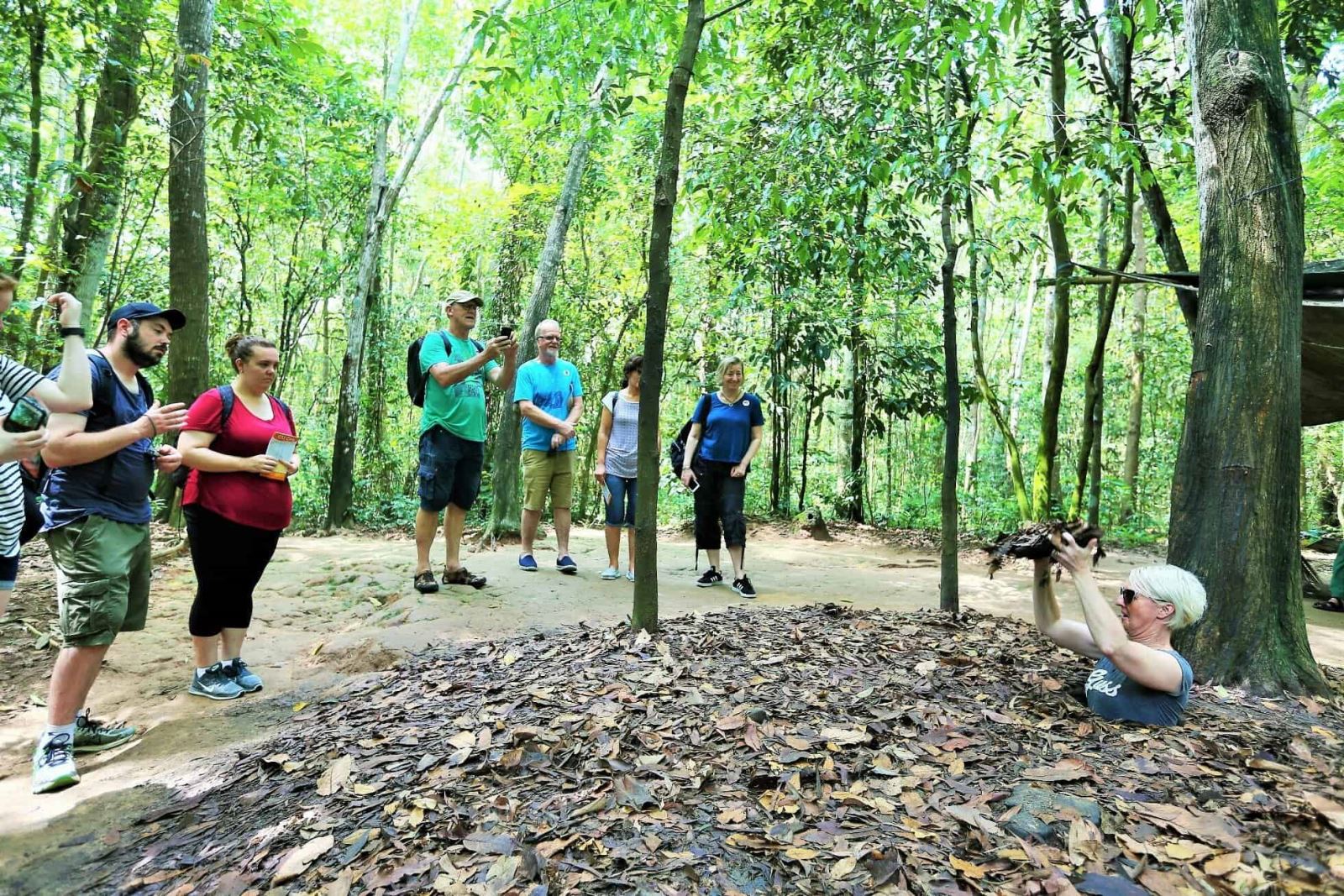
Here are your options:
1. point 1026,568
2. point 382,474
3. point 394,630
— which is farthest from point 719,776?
point 382,474

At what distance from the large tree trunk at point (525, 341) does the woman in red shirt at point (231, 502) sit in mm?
4511

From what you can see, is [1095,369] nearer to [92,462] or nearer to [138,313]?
[138,313]

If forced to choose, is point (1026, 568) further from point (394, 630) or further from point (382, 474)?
point (382, 474)

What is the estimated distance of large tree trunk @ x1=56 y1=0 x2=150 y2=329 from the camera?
21.5ft

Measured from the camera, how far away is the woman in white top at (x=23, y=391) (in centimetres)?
287

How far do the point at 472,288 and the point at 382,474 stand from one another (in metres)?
4.17

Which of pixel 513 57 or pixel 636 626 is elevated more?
pixel 513 57

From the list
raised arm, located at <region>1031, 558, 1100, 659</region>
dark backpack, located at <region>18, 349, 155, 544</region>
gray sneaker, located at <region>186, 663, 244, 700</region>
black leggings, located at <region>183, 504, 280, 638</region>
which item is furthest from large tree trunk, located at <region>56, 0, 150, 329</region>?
raised arm, located at <region>1031, 558, 1100, 659</region>

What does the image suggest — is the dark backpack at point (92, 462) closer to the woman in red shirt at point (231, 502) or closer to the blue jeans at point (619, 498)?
the woman in red shirt at point (231, 502)

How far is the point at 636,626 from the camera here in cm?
414

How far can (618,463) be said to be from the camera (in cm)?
621

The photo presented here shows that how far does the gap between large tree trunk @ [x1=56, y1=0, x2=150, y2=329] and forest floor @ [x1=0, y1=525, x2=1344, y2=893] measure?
335cm

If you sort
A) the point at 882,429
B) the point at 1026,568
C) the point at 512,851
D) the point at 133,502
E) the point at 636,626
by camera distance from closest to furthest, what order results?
the point at 512,851 → the point at 133,502 → the point at 636,626 → the point at 1026,568 → the point at 882,429

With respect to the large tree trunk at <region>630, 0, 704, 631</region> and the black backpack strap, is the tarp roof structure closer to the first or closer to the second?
the large tree trunk at <region>630, 0, 704, 631</region>
